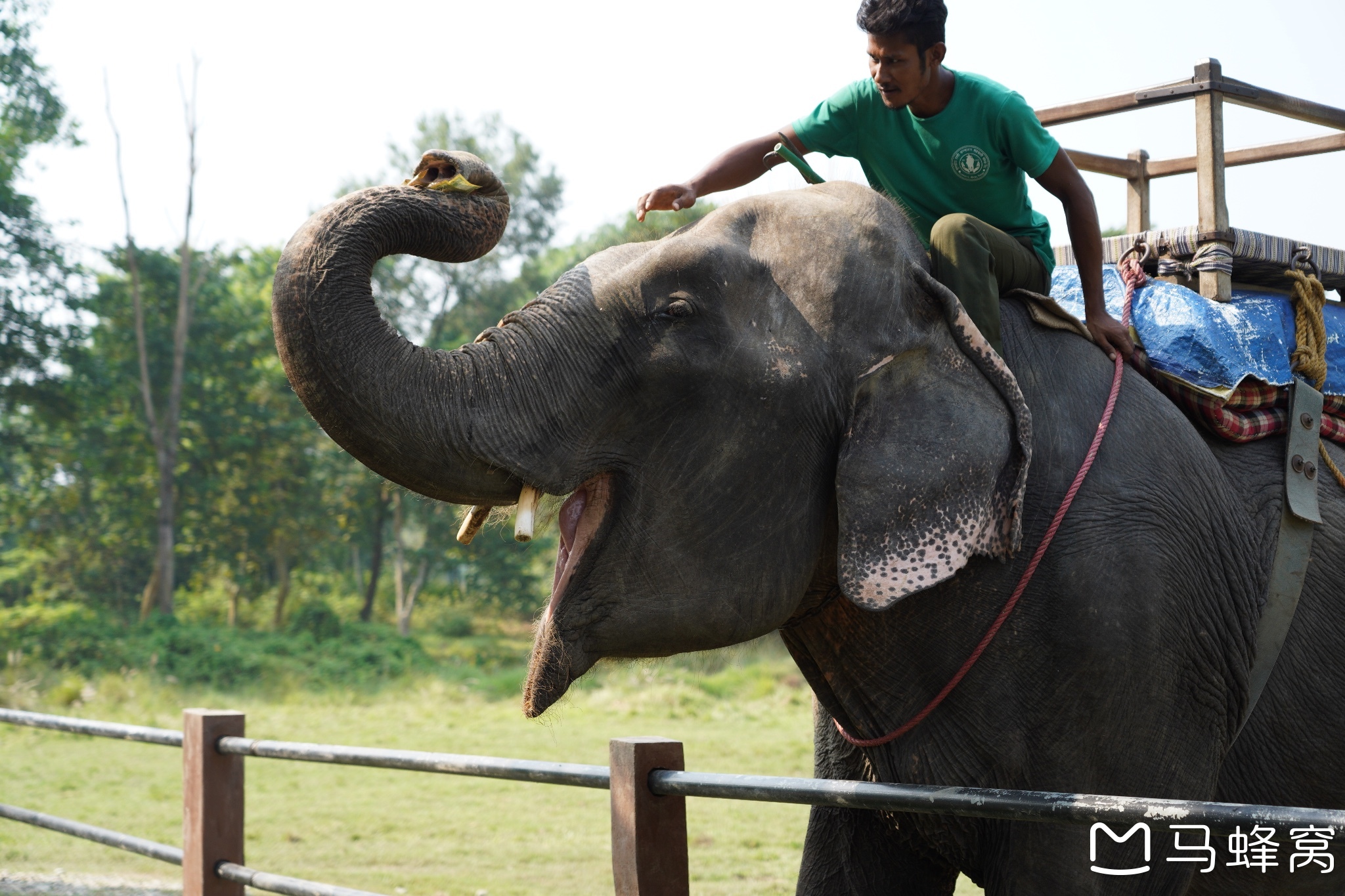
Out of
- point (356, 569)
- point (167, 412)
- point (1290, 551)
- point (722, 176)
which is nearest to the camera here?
point (1290, 551)

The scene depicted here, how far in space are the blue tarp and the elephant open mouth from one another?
1159 mm

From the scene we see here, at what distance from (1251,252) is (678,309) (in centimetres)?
167

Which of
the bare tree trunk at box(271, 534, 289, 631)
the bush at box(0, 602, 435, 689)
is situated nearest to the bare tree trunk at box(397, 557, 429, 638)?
the bare tree trunk at box(271, 534, 289, 631)

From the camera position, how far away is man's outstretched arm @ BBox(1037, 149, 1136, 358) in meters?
2.35

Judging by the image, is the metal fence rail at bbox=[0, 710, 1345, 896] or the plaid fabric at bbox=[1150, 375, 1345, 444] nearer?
the metal fence rail at bbox=[0, 710, 1345, 896]

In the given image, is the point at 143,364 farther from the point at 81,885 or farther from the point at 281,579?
the point at 81,885

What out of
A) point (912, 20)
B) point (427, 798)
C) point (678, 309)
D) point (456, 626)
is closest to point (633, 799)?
point (678, 309)

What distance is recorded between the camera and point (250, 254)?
127 feet

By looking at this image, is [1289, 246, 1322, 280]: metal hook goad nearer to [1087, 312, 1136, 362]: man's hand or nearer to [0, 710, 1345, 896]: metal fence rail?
[1087, 312, 1136, 362]: man's hand

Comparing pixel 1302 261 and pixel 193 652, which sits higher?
pixel 1302 261

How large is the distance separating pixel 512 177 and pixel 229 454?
13.4 metres

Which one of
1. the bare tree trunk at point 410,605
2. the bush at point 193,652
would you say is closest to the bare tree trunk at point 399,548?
the bare tree trunk at point 410,605

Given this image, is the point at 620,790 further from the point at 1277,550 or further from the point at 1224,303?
the point at 1224,303

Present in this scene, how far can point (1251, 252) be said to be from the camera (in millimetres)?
2910
